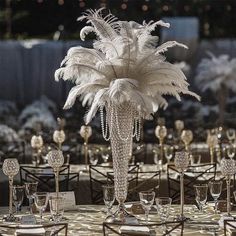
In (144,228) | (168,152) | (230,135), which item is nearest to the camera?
(144,228)

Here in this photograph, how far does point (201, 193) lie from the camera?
6352 mm

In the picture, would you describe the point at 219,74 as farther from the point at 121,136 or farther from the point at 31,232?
the point at 31,232

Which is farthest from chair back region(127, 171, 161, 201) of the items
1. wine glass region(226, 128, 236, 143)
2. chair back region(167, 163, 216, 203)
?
wine glass region(226, 128, 236, 143)

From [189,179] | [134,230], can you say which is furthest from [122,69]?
[189,179]

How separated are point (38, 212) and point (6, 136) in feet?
17.6

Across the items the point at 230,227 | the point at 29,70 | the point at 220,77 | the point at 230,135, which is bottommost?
the point at 230,227

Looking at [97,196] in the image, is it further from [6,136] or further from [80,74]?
[6,136]

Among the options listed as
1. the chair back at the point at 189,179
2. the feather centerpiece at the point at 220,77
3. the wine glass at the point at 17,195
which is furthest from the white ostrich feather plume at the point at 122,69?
→ the feather centerpiece at the point at 220,77

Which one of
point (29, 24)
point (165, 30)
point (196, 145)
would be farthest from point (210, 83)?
point (29, 24)

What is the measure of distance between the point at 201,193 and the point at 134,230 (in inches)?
32.7

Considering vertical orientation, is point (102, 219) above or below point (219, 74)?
below

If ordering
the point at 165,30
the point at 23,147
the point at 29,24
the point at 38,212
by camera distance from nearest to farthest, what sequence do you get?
the point at 38,212
the point at 23,147
the point at 165,30
the point at 29,24

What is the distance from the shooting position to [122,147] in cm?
622

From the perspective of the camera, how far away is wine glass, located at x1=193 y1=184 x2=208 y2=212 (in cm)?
630
